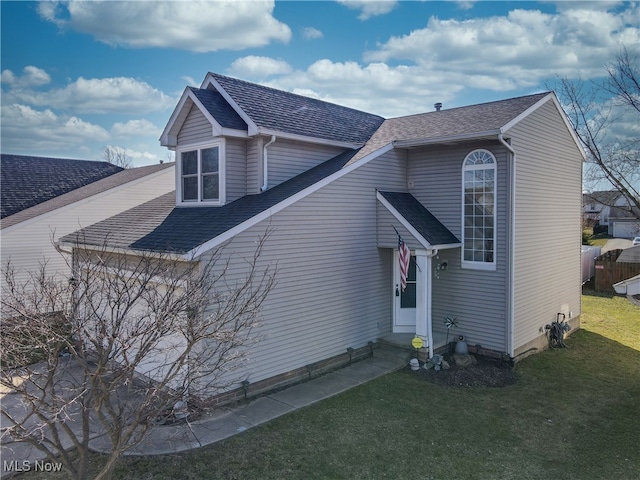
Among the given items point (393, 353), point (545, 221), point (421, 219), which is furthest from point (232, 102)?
point (545, 221)

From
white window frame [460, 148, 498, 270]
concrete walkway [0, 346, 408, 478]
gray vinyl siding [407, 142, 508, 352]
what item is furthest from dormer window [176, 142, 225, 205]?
white window frame [460, 148, 498, 270]

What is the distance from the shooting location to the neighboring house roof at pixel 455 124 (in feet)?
34.1

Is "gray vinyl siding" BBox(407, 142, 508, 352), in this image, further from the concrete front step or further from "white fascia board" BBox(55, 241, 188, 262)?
"white fascia board" BBox(55, 241, 188, 262)

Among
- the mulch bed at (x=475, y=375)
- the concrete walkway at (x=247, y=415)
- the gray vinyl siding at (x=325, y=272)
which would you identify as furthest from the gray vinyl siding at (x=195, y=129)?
the mulch bed at (x=475, y=375)

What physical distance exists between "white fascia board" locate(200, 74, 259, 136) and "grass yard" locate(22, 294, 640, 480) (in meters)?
6.39

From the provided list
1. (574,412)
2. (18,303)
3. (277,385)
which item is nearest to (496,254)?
(574,412)

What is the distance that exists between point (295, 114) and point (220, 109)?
Answer: 2287 millimetres

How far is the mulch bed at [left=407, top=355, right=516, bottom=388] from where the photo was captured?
370 inches

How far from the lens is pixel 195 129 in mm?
11297

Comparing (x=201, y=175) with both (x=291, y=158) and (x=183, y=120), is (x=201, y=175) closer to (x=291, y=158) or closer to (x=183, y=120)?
(x=183, y=120)

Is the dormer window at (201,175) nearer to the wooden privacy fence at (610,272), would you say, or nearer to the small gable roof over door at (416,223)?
the small gable roof over door at (416,223)

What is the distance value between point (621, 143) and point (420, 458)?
42.0ft

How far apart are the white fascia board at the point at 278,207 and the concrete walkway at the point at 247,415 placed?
9.64 ft

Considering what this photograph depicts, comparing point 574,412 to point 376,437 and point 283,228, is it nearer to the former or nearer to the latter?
point 376,437
